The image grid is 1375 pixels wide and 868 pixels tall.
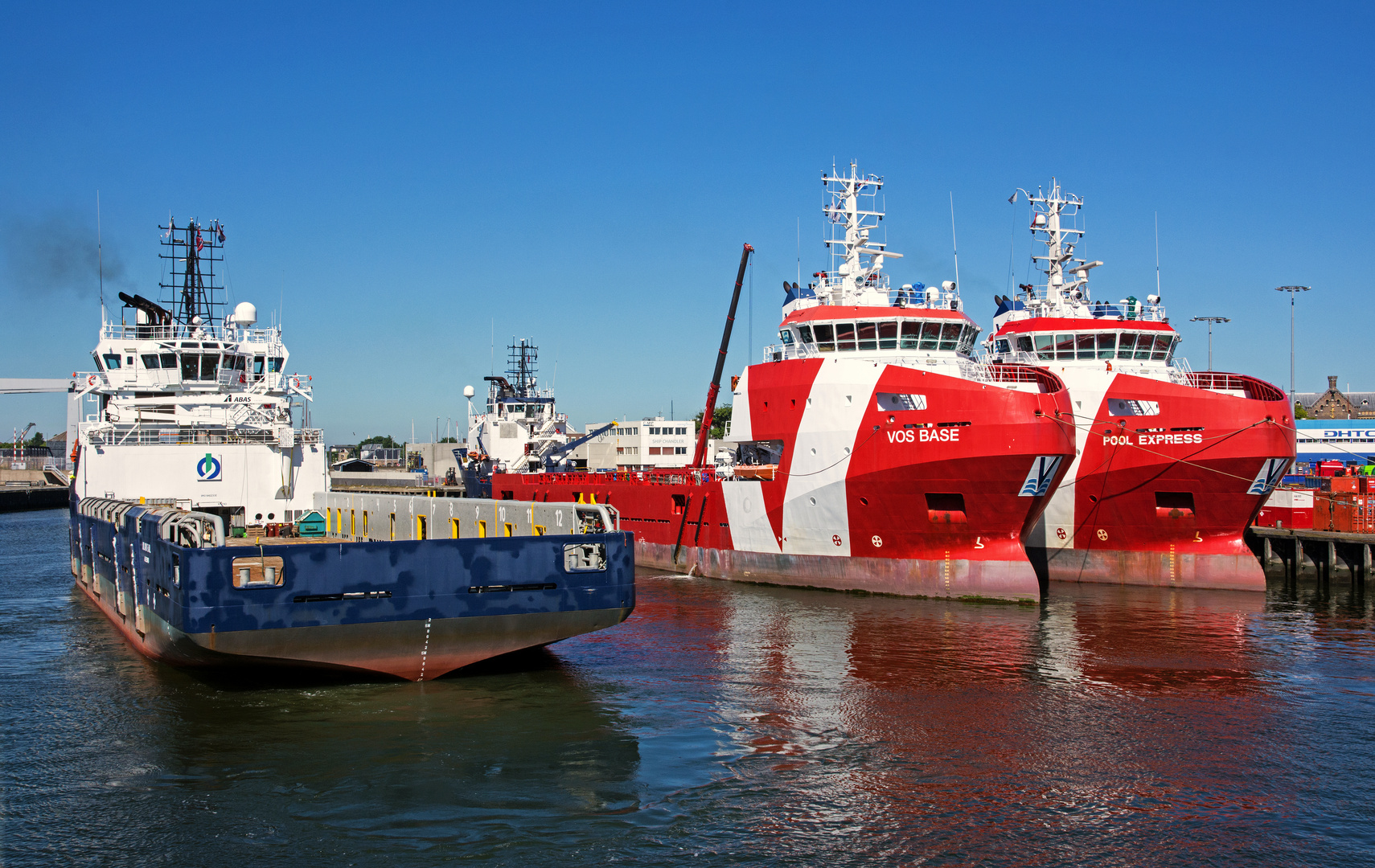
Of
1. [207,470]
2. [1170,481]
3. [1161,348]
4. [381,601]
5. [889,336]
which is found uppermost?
[1161,348]

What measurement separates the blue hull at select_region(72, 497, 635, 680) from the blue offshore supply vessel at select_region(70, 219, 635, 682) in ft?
0.08

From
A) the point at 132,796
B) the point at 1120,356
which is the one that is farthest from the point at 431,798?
the point at 1120,356

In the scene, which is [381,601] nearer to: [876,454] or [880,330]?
[876,454]

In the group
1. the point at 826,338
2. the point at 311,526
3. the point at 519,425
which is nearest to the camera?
the point at 311,526

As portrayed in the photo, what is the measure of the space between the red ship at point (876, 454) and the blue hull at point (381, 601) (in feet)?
42.0

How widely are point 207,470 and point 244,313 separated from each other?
5386 millimetres

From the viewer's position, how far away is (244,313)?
29203mm

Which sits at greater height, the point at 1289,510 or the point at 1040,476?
the point at 1040,476

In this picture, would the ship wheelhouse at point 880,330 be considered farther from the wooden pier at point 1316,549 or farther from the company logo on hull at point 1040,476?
the wooden pier at point 1316,549

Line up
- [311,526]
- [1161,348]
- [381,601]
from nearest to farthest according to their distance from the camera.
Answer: [381,601] → [311,526] → [1161,348]

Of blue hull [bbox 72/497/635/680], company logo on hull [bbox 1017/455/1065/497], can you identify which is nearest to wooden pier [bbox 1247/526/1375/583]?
company logo on hull [bbox 1017/455/1065/497]

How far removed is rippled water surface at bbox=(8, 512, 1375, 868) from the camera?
11133 mm

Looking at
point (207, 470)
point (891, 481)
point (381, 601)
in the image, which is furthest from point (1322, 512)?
point (207, 470)

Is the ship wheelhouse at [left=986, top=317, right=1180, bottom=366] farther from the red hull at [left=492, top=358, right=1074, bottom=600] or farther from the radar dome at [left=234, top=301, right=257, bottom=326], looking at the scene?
the radar dome at [left=234, top=301, right=257, bottom=326]
